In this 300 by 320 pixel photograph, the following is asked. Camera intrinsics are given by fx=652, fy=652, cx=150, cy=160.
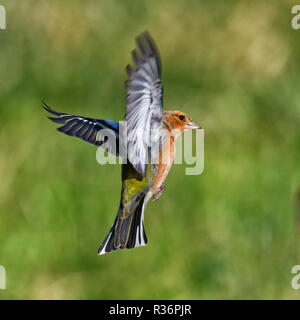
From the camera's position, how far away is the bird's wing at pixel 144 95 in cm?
161

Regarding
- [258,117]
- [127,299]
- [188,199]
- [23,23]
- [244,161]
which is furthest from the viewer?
[23,23]

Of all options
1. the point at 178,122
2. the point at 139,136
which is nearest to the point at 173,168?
the point at 178,122

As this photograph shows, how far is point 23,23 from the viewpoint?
14.3 ft

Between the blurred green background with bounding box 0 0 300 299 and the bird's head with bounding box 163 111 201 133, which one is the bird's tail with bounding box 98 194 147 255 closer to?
the bird's head with bounding box 163 111 201 133

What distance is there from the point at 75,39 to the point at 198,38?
2.66 ft

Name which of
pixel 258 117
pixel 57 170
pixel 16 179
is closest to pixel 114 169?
pixel 57 170

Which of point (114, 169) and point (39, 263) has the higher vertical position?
point (114, 169)

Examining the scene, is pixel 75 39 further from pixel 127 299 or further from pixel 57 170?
pixel 127 299

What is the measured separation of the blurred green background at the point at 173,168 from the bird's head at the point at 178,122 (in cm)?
114

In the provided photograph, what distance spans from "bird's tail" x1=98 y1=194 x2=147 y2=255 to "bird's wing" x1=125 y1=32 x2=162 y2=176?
0.39 meters

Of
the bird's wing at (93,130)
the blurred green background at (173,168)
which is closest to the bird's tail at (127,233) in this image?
the bird's wing at (93,130)

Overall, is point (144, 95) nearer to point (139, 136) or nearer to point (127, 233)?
point (139, 136)

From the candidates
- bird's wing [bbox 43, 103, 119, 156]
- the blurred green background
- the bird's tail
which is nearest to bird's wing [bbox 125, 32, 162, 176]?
bird's wing [bbox 43, 103, 119, 156]

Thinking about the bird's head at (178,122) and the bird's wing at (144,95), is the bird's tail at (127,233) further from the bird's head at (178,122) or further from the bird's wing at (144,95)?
the bird's wing at (144,95)
